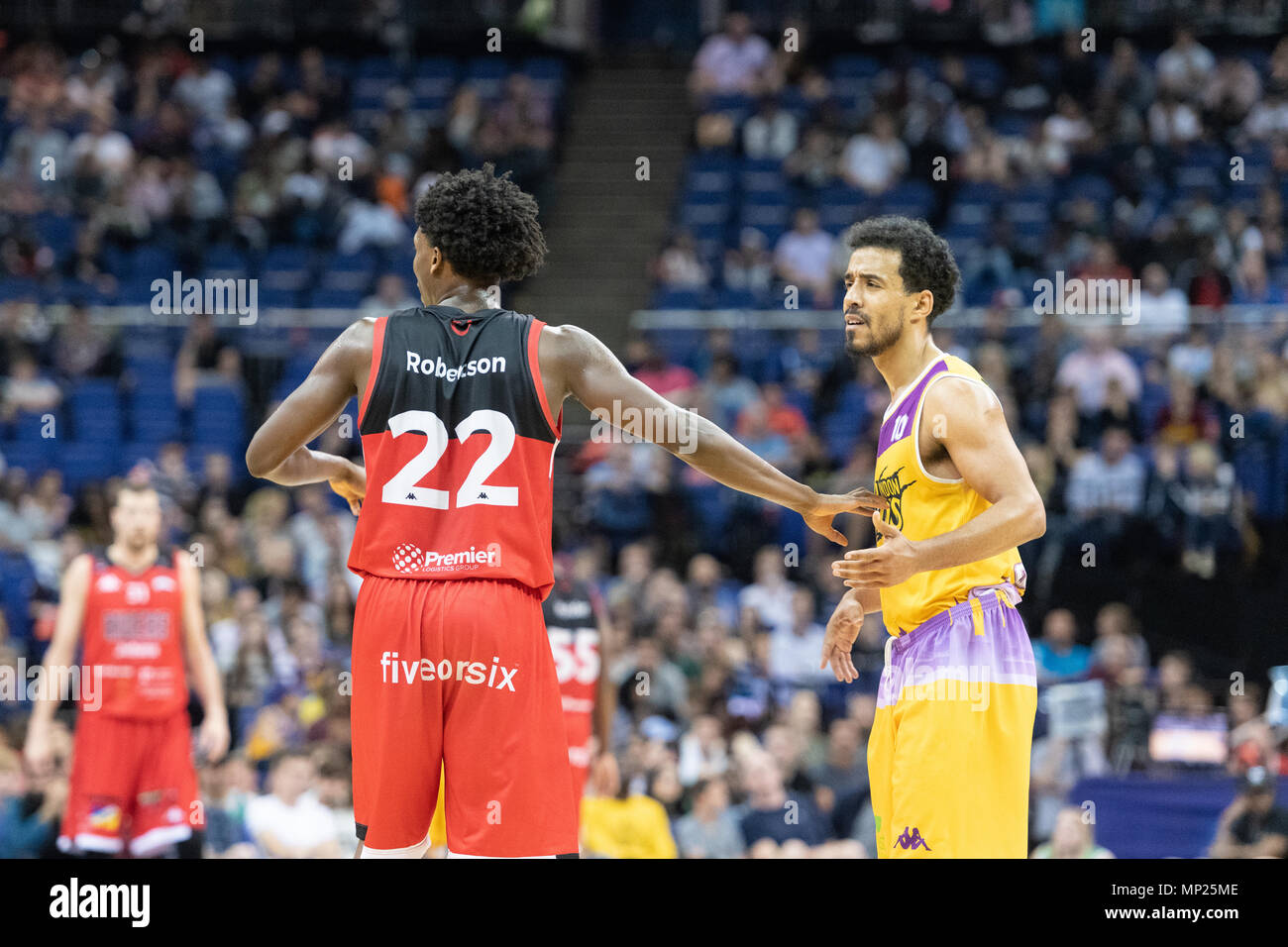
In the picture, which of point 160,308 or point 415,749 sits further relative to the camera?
point 160,308

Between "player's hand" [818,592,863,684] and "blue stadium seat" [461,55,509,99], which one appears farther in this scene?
"blue stadium seat" [461,55,509,99]

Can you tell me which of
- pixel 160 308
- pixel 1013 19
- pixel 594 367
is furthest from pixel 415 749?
pixel 1013 19

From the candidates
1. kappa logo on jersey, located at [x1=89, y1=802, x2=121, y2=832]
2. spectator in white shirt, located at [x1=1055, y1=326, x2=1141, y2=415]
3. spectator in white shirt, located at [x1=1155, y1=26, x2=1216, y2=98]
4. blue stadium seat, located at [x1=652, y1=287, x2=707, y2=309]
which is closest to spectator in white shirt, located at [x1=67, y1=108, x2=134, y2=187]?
blue stadium seat, located at [x1=652, y1=287, x2=707, y2=309]

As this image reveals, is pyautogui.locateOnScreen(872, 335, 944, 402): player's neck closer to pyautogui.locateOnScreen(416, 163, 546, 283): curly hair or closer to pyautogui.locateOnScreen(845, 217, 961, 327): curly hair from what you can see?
pyautogui.locateOnScreen(845, 217, 961, 327): curly hair

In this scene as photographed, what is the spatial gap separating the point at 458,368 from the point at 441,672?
2.62 ft

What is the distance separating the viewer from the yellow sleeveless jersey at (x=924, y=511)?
434cm

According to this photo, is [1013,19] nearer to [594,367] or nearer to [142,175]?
[142,175]

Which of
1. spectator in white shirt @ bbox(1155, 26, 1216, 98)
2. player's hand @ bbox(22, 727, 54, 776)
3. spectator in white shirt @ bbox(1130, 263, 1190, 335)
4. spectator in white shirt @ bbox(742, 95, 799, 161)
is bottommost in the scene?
player's hand @ bbox(22, 727, 54, 776)

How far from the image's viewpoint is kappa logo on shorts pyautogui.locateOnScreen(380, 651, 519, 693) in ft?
12.7

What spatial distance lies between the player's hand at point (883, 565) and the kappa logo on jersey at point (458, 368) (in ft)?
3.49

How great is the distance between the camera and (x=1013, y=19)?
50.4ft

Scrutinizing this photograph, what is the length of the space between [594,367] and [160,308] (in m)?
9.19

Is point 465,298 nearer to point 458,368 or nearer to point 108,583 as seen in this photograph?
point 458,368

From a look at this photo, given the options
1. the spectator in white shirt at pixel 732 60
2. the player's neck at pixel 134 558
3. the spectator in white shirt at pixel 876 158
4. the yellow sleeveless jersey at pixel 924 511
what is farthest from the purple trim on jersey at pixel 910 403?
the spectator in white shirt at pixel 732 60
